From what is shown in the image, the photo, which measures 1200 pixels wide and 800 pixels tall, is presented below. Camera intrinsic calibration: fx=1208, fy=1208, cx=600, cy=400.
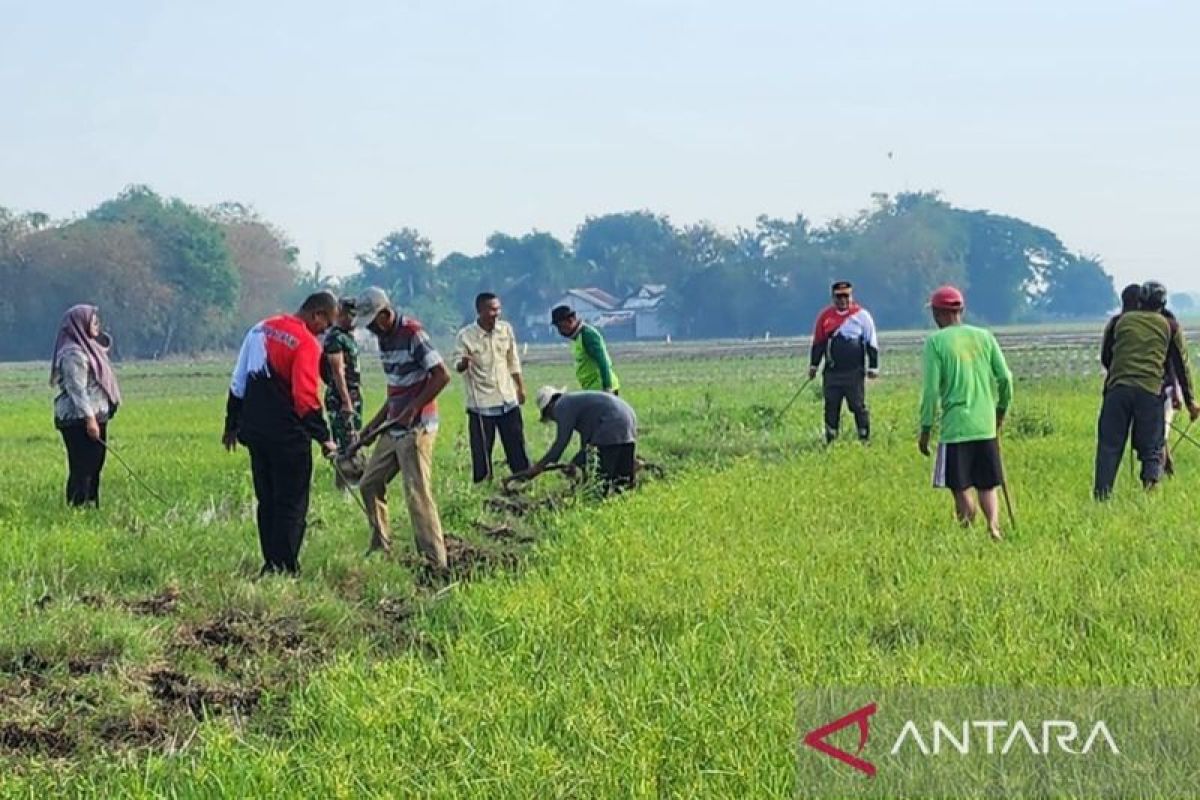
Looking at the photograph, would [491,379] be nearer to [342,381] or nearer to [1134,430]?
[342,381]

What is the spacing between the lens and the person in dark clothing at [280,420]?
6516 millimetres

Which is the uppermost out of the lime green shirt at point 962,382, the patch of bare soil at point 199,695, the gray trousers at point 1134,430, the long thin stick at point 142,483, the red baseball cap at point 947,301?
the red baseball cap at point 947,301

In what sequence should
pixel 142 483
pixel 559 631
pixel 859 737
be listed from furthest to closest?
1. pixel 142 483
2. pixel 559 631
3. pixel 859 737

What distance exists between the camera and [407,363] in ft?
22.5

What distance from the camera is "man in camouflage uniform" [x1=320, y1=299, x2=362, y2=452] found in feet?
28.0

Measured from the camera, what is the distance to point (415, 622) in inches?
222

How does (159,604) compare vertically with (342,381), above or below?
below

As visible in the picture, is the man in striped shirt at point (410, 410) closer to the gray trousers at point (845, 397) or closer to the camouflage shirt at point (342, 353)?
the camouflage shirt at point (342, 353)

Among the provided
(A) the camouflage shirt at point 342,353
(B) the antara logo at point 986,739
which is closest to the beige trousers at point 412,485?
(A) the camouflage shirt at point 342,353

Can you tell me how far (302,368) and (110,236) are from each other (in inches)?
2302

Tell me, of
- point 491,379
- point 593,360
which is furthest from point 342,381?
point 593,360

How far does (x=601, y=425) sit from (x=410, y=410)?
6.80ft

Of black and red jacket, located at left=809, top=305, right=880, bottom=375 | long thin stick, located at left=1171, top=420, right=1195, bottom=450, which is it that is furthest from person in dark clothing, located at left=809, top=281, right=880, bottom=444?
long thin stick, located at left=1171, top=420, right=1195, bottom=450

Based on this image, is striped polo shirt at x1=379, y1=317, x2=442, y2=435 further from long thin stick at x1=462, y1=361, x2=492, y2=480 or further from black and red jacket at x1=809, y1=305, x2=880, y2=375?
black and red jacket at x1=809, y1=305, x2=880, y2=375
